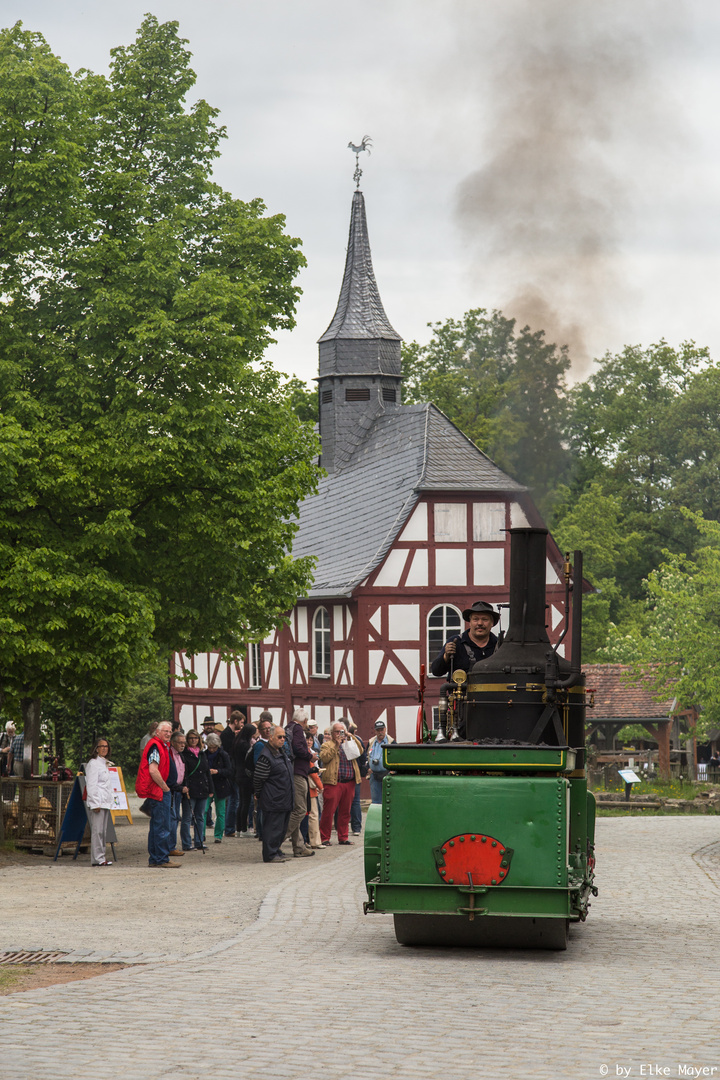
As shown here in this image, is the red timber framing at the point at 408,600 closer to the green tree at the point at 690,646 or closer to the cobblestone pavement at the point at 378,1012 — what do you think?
the green tree at the point at 690,646

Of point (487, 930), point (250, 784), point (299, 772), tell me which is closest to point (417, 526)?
point (250, 784)

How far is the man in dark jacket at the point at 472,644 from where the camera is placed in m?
11.3

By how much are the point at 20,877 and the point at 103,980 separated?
7.62 metres

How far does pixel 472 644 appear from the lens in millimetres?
11414

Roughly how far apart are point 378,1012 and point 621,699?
35.9 meters

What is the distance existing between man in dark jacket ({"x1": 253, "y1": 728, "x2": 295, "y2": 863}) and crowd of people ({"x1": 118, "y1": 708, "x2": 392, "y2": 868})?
0.04 feet

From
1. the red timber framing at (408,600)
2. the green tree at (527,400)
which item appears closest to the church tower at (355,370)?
the red timber framing at (408,600)

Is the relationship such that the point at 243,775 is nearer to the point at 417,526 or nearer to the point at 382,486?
the point at 417,526

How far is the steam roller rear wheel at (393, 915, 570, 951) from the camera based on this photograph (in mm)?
10047

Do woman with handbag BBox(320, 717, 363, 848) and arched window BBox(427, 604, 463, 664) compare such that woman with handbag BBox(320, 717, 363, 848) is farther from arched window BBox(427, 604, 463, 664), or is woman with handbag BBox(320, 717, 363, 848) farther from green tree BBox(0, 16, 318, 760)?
arched window BBox(427, 604, 463, 664)

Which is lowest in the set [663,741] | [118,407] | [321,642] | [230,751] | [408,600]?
[663,741]

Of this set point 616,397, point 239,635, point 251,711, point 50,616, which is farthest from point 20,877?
point 616,397

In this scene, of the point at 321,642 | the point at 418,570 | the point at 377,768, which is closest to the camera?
the point at 377,768

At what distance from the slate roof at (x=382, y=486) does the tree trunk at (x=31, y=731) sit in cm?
1073
